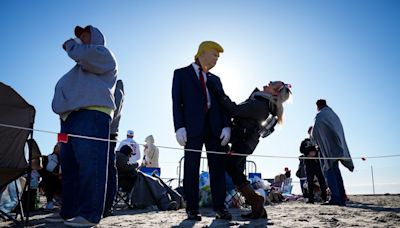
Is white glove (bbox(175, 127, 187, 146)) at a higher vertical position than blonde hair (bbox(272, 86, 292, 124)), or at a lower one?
lower

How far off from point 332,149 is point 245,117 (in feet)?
9.88

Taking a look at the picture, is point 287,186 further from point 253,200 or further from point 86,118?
point 86,118

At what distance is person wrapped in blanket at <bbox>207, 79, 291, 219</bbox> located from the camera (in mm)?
3586

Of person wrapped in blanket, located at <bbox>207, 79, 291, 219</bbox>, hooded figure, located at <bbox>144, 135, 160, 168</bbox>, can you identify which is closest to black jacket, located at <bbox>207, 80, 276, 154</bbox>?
person wrapped in blanket, located at <bbox>207, 79, 291, 219</bbox>

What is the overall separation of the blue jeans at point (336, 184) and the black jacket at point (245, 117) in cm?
271

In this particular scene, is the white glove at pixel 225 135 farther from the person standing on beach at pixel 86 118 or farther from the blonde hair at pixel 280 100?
the person standing on beach at pixel 86 118

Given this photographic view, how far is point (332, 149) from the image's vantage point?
19.8 feet

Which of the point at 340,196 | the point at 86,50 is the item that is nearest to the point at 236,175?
the point at 86,50

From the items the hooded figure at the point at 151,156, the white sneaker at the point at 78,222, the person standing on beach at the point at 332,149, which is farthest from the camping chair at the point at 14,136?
the hooded figure at the point at 151,156

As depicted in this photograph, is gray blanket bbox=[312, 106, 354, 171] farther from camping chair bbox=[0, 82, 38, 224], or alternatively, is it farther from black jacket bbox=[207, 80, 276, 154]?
camping chair bbox=[0, 82, 38, 224]

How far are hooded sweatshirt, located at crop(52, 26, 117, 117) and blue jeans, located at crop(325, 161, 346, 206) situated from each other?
174 inches

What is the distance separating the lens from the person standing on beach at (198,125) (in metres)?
3.39

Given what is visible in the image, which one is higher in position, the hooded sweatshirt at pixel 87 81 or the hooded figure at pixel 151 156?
the hooded sweatshirt at pixel 87 81

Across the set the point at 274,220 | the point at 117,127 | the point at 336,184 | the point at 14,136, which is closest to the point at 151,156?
the point at 336,184
